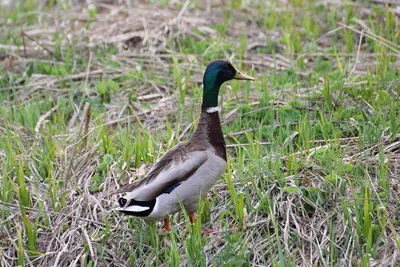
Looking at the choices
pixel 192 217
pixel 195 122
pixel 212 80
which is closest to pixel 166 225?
pixel 192 217

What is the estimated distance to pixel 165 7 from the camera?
8.02 metres

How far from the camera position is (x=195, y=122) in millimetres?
5633

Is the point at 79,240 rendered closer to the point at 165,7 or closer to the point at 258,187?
the point at 258,187

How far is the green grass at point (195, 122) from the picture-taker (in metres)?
4.26

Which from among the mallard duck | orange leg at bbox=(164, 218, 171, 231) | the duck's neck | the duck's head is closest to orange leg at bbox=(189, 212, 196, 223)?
the mallard duck

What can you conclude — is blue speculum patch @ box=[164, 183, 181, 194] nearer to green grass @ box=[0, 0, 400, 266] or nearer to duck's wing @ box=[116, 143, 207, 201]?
duck's wing @ box=[116, 143, 207, 201]

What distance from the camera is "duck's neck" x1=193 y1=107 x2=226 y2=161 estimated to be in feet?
15.2

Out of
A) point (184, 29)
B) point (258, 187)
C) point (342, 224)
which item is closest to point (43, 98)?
point (184, 29)

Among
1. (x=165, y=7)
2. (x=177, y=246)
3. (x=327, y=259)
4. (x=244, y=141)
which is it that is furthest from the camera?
(x=165, y=7)

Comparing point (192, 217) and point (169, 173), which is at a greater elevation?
point (169, 173)

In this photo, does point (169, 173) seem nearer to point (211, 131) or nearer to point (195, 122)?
point (211, 131)

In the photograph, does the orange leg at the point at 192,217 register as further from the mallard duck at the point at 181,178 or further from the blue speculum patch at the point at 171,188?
the blue speculum patch at the point at 171,188

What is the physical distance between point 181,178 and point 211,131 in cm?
48

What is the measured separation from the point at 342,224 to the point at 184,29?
11.6ft
